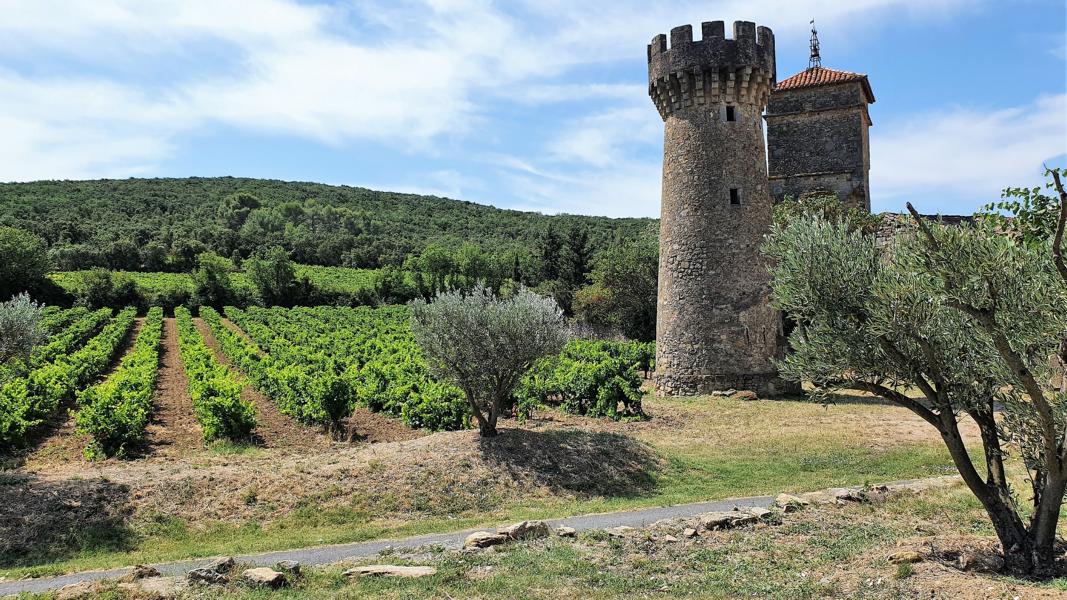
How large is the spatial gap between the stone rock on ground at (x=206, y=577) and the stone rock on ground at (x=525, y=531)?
11.3ft

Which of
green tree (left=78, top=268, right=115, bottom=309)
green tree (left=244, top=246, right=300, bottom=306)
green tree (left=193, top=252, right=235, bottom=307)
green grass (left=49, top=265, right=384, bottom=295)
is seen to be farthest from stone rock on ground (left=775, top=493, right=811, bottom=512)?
green tree (left=78, top=268, right=115, bottom=309)

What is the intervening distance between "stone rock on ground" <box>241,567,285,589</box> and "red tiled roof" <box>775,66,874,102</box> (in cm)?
3539

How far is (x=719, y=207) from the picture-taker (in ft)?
83.0

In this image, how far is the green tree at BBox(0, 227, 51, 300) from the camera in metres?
68.7

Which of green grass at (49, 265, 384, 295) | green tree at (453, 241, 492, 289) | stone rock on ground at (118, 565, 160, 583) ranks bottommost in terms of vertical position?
stone rock on ground at (118, 565, 160, 583)

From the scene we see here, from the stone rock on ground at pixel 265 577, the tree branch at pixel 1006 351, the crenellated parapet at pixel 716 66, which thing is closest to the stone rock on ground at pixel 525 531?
the stone rock on ground at pixel 265 577

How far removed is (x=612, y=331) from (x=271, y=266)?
48326 mm

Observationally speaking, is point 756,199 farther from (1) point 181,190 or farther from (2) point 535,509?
(1) point 181,190

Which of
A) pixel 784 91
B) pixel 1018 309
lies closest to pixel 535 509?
pixel 1018 309

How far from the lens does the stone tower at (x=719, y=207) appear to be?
988 inches

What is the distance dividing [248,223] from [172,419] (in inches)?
4333

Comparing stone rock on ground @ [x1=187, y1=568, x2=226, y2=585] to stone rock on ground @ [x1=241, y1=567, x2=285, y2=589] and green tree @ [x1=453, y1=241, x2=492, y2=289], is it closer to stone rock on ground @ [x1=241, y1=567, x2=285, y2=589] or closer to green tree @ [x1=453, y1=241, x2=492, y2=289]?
stone rock on ground @ [x1=241, y1=567, x2=285, y2=589]

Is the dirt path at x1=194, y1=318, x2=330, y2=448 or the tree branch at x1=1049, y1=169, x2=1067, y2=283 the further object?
the dirt path at x1=194, y1=318, x2=330, y2=448

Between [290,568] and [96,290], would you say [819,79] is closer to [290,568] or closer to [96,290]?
[290,568]
